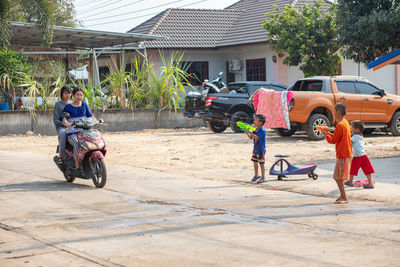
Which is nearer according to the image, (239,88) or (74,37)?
(239,88)

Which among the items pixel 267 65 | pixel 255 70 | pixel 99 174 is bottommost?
pixel 99 174

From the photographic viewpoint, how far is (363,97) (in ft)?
64.0

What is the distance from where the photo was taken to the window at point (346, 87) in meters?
19.5

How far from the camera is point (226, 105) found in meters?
22.0

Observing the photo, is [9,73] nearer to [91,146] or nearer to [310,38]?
[310,38]

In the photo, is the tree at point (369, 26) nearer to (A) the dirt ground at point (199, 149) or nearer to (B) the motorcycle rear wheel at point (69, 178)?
(A) the dirt ground at point (199, 149)

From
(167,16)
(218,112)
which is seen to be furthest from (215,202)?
(167,16)

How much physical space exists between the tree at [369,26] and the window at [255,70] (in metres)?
9.69

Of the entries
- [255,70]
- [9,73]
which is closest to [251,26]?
[255,70]

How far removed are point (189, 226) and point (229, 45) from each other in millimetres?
27358

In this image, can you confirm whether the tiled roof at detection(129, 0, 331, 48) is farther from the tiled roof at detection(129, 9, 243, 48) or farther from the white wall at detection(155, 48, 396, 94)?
the white wall at detection(155, 48, 396, 94)

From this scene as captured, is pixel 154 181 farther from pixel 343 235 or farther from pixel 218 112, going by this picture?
pixel 218 112

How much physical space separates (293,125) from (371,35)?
5107 mm

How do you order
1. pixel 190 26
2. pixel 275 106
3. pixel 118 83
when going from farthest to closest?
pixel 190 26 < pixel 118 83 < pixel 275 106
